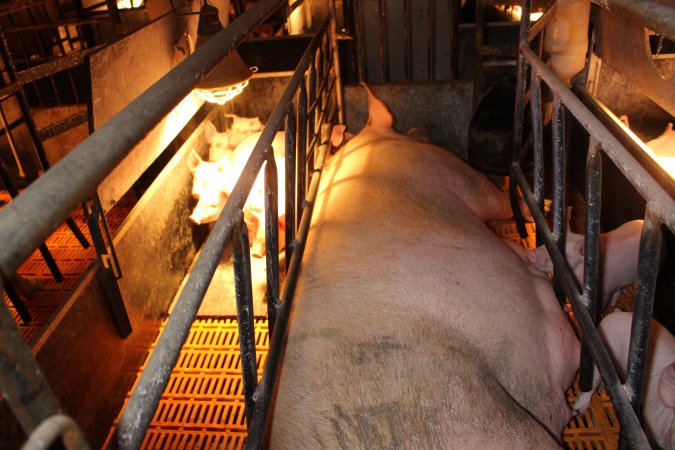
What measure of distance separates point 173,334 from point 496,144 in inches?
147

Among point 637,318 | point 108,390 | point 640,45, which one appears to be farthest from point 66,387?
point 640,45

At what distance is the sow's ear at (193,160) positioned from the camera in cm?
379

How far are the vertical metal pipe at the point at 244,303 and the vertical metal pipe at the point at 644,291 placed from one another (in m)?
1.02

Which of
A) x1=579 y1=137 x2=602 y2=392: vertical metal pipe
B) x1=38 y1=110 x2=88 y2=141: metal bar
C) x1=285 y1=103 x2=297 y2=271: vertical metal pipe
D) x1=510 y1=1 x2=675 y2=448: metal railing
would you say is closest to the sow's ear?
x1=38 y1=110 x2=88 y2=141: metal bar

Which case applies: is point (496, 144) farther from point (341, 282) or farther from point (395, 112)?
point (341, 282)

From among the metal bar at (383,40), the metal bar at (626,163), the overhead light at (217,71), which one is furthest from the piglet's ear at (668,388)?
the metal bar at (383,40)

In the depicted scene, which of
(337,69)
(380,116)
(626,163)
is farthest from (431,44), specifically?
(626,163)

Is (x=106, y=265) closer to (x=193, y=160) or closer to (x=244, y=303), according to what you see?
(x=244, y=303)

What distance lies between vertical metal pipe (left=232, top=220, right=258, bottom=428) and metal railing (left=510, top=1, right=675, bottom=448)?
1025 mm

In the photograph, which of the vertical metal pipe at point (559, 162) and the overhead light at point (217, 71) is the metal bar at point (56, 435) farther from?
the vertical metal pipe at point (559, 162)

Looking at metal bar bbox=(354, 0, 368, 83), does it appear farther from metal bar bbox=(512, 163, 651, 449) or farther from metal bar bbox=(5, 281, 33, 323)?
metal bar bbox=(5, 281, 33, 323)

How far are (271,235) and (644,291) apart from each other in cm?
114

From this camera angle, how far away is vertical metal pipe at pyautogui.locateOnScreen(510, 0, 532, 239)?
2.81 m

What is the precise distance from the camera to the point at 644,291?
143 centimetres
